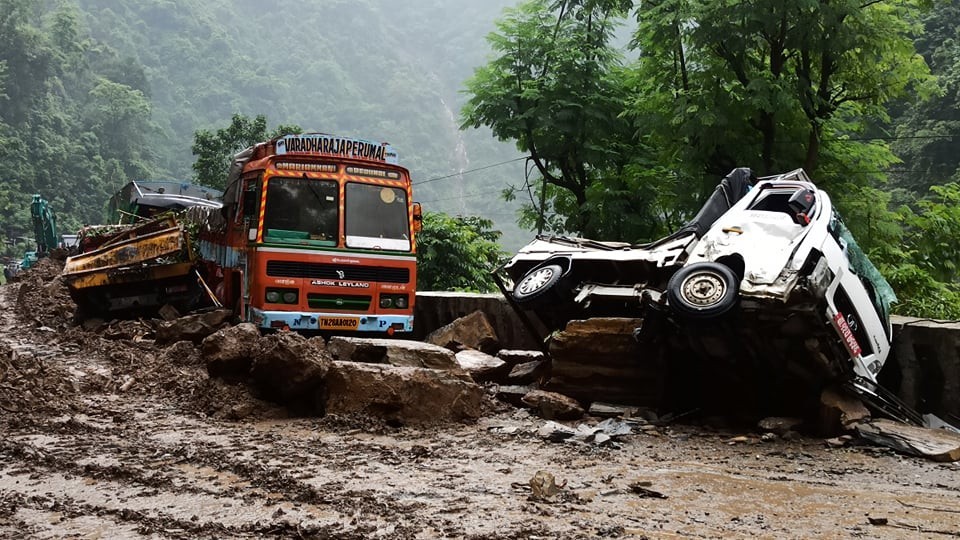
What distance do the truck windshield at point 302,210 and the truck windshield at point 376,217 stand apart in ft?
0.75

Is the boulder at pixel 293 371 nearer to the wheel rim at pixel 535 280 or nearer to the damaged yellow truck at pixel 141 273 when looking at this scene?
the wheel rim at pixel 535 280

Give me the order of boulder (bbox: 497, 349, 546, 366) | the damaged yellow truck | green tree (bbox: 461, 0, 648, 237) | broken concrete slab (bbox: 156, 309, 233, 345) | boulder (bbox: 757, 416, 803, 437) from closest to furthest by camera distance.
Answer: boulder (bbox: 757, 416, 803, 437), boulder (bbox: 497, 349, 546, 366), broken concrete slab (bbox: 156, 309, 233, 345), the damaged yellow truck, green tree (bbox: 461, 0, 648, 237)

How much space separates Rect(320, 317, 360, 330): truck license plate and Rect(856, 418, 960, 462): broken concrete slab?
641 cm

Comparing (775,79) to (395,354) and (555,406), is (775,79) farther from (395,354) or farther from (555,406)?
(395,354)

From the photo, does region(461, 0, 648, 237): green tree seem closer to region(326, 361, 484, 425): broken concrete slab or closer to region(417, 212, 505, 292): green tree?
region(417, 212, 505, 292): green tree

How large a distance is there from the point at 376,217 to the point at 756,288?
20.1 ft

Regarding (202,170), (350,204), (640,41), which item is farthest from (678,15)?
(202,170)

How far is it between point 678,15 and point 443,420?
8.00 metres

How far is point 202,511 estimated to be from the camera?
15.5 feet

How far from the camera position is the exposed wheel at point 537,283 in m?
8.13

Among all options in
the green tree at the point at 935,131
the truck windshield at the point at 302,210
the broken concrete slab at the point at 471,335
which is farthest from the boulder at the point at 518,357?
the green tree at the point at 935,131

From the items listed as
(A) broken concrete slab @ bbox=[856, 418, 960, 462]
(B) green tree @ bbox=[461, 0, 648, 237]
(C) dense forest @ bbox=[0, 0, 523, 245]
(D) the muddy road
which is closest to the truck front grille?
(D) the muddy road

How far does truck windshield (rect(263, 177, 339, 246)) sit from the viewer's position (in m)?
11.1

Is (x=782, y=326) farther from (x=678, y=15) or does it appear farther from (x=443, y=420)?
(x=678, y=15)
